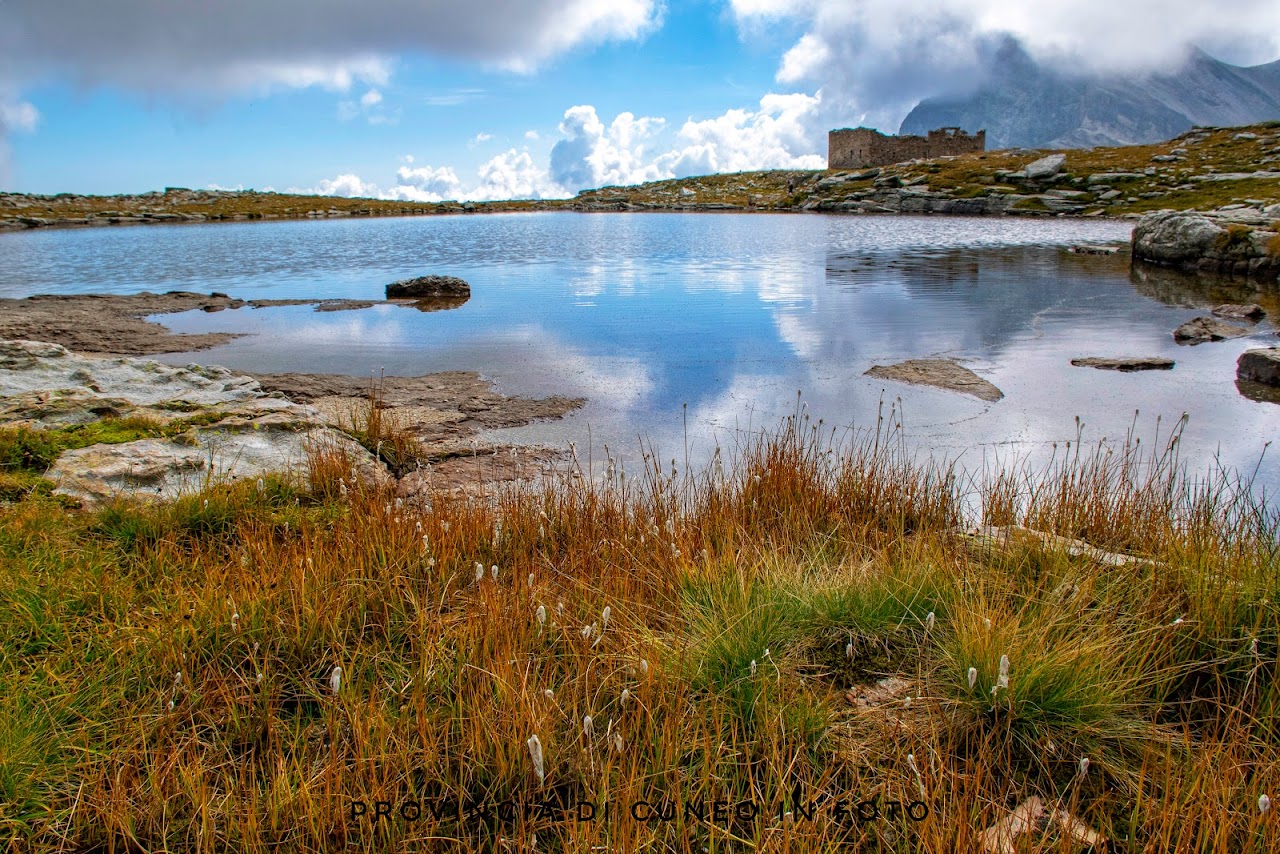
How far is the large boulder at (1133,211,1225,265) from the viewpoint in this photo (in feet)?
71.3

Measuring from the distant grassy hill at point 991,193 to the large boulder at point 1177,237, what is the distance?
217 cm

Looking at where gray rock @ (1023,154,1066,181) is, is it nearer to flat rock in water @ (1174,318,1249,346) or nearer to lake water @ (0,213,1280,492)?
lake water @ (0,213,1280,492)

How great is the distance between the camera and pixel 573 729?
2.88m

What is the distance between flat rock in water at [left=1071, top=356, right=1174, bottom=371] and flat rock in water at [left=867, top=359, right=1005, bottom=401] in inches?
74.0

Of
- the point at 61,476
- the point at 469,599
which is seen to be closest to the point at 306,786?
the point at 469,599

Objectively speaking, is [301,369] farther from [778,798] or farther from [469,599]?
[778,798]

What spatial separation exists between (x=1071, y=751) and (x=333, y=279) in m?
25.5

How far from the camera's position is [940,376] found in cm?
1046

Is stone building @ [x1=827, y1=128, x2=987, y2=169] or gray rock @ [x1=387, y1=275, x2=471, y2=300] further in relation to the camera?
stone building @ [x1=827, y1=128, x2=987, y2=169]

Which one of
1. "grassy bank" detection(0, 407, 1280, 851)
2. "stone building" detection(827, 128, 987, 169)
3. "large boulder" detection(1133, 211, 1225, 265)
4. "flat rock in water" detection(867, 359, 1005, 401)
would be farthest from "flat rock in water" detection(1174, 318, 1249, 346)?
"stone building" detection(827, 128, 987, 169)

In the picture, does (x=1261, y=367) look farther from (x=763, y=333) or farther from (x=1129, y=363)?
(x=763, y=333)

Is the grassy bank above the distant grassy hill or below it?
below

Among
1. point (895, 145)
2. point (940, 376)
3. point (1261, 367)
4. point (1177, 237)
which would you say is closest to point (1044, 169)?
point (895, 145)

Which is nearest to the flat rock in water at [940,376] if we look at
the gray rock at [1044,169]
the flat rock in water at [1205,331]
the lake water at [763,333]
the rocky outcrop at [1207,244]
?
the lake water at [763,333]
